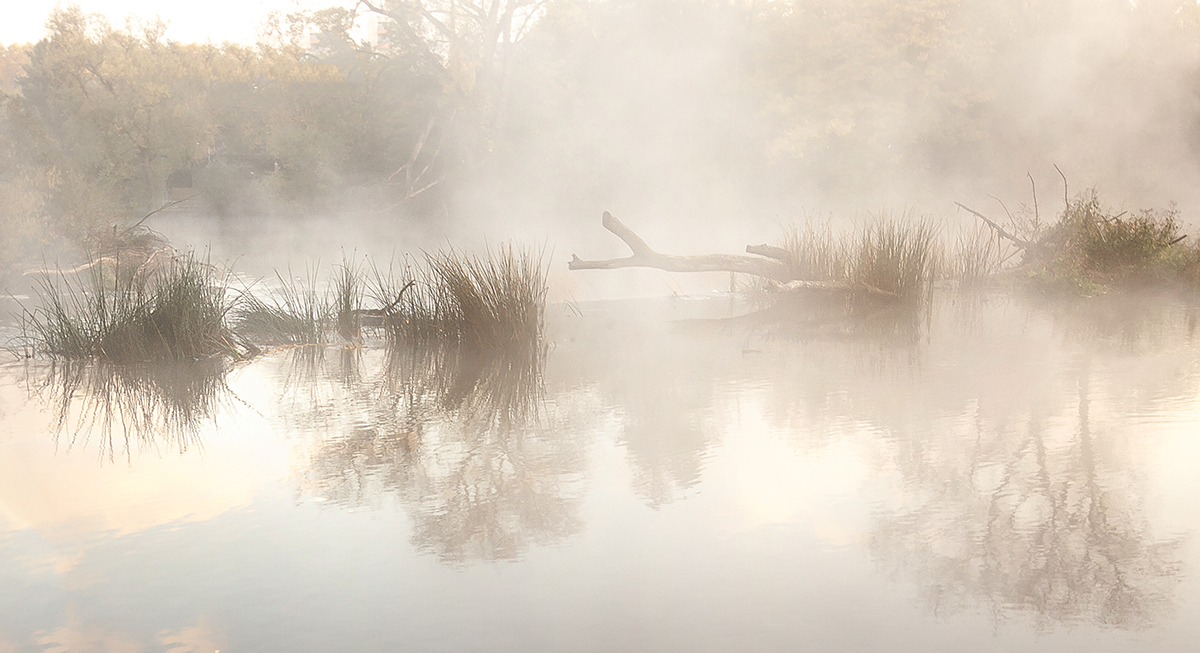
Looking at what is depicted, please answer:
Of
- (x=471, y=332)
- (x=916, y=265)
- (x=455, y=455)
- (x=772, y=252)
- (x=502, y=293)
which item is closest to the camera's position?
(x=455, y=455)

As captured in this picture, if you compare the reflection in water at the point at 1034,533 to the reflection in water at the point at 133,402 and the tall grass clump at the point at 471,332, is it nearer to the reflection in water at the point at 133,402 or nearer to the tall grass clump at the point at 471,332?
the tall grass clump at the point at 471,332

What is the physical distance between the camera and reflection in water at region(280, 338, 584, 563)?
2.77 metres

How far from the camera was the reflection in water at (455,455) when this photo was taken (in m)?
2.77

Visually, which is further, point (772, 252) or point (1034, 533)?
point (772, 252)

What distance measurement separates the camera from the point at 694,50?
20.3 m

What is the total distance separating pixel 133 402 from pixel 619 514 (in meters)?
3.15

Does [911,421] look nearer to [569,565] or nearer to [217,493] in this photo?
[569,565]

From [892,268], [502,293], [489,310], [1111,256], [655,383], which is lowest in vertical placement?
[655,383]

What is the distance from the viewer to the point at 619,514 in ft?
9.35

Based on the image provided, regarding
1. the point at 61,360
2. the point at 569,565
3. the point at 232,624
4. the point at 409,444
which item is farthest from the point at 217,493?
the point at 61,360

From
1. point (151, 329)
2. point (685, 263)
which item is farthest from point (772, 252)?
point (151, 329)

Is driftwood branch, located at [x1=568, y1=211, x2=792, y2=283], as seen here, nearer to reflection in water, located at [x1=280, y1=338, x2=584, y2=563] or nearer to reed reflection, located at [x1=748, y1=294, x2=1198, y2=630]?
reed reflection, located at [x1=748, y1=294, x2=1198, y2=630]

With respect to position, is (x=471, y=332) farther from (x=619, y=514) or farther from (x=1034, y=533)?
(x=1034, y=533)

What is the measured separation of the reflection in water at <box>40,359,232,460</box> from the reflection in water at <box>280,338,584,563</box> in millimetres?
535
